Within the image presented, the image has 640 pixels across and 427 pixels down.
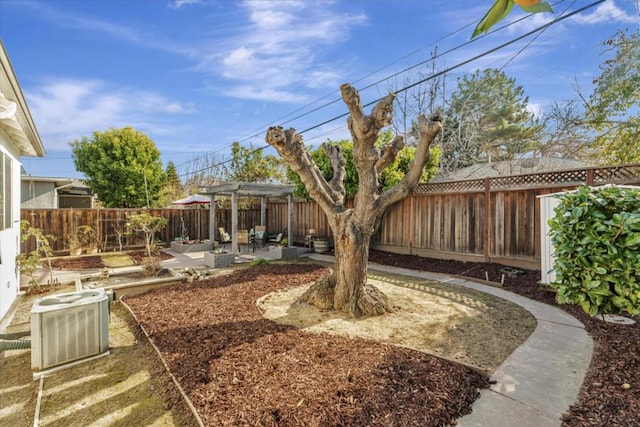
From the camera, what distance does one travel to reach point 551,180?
611 centimetres

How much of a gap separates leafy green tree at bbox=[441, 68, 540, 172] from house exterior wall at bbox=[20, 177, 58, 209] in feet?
62.7

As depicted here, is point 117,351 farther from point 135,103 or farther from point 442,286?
Result: point 135,103

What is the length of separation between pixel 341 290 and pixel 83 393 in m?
3.06

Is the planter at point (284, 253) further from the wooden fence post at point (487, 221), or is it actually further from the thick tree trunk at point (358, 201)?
the wooden fence post at point (487, 221)

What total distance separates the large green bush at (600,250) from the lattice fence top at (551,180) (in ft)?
15.8

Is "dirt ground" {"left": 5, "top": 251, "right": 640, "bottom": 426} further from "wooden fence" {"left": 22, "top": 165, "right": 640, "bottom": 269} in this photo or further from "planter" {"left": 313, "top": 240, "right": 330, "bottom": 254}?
"planter" {"left": 313, "top": 240, "right": 330, "bottom": 254}

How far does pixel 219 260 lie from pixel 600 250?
7.84 metres

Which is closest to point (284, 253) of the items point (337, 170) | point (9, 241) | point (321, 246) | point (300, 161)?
point (321, 246)

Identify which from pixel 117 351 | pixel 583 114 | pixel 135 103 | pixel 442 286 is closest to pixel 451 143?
pixel 583 114

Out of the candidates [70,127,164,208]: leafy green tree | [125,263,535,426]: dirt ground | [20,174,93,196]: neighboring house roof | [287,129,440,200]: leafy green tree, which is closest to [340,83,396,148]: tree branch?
[125,263,535,426]: dirt ground

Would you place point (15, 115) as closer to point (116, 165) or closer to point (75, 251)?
point (75, 251)

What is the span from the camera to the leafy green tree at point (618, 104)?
8422 mm

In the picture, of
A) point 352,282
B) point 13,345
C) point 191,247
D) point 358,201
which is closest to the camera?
point 13,345

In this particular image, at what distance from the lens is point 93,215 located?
10211 mm
